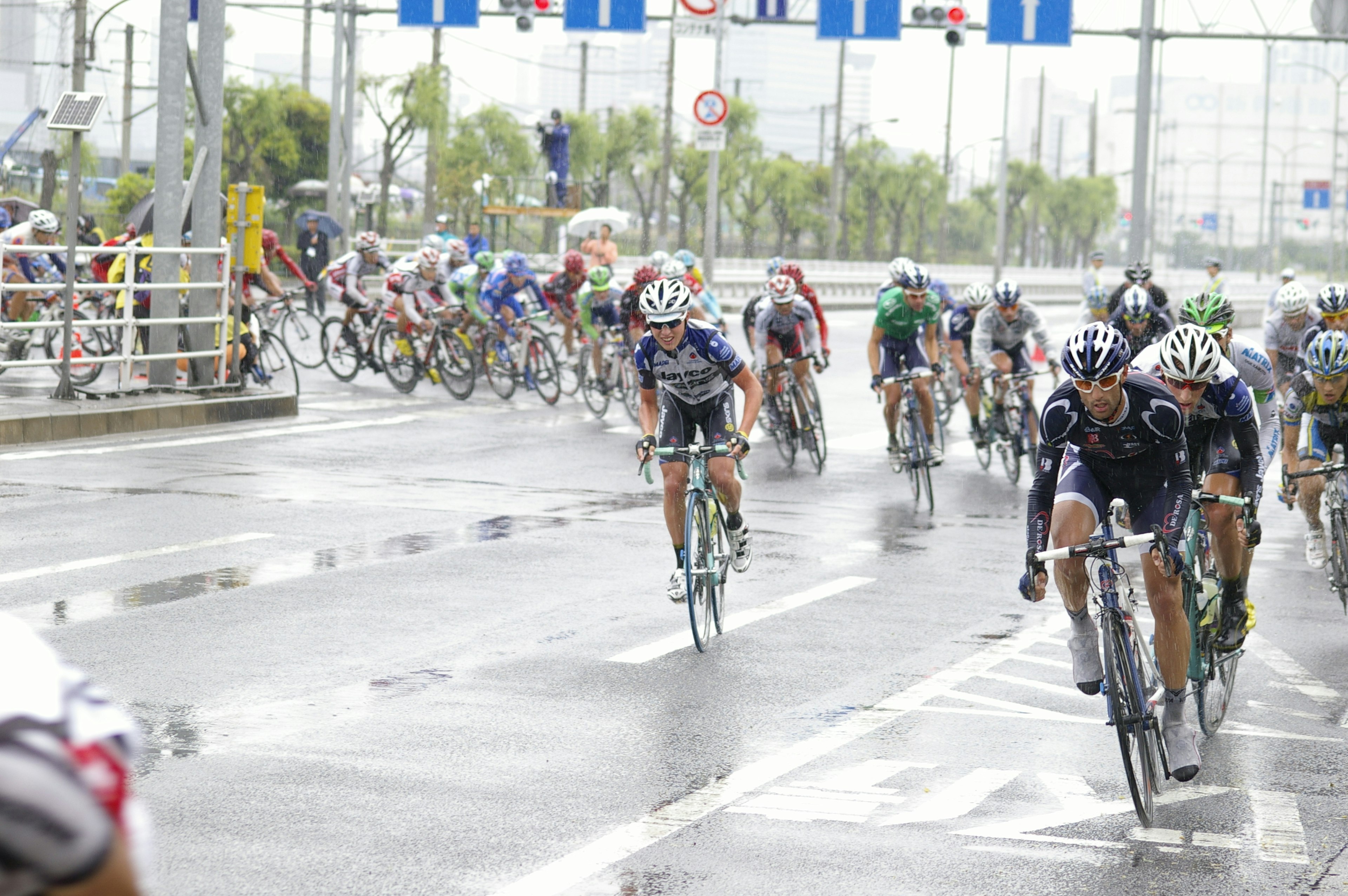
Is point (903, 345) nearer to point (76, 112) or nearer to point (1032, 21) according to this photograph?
point (76, 112)

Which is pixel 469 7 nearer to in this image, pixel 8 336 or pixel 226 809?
pixel 8 336

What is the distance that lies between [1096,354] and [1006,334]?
10289 mm

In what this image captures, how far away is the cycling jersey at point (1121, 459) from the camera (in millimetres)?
6383

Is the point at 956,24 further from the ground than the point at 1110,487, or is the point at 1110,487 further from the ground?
the point at 956,24

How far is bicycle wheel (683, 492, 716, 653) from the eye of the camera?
8758mm

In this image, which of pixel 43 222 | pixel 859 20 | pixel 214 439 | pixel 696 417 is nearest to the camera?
pixel 696 417

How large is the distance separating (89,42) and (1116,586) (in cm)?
4264

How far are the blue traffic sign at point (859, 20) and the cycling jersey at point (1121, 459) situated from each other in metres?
29.6

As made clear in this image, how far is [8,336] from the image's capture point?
65.4 feet

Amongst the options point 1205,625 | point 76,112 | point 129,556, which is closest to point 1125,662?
point 1205,625

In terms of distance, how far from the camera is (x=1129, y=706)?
19.7 ft

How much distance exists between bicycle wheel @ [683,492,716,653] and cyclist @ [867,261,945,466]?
649 centimetres

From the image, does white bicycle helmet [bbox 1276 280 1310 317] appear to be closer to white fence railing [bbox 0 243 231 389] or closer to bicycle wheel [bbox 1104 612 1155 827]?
bicycle wheel [bbox 1104 612 1155 827]

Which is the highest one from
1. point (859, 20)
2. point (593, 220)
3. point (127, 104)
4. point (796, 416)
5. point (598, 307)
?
point (127, 104)
